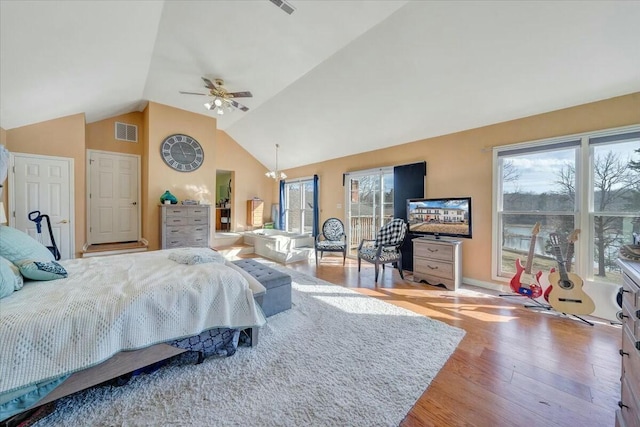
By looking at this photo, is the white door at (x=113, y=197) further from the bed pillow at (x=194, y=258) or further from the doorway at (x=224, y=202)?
the bed pillow at (x=194, y=258)

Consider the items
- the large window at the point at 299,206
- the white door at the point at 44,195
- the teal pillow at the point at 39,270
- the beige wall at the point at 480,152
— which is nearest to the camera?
the teal pillow at the point at 39,270

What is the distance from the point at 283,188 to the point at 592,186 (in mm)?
6240

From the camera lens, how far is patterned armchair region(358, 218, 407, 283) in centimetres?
400

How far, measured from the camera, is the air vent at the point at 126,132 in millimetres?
5074

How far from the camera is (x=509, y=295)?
326 centimetres

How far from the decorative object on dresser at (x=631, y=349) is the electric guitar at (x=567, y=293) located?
1.82 m

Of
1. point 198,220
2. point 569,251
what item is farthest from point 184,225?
point 569,251

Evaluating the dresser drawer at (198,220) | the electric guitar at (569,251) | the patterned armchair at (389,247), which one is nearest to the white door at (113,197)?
the dresser drawer at (198,220)

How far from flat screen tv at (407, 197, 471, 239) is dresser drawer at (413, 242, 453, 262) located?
0.25 metres

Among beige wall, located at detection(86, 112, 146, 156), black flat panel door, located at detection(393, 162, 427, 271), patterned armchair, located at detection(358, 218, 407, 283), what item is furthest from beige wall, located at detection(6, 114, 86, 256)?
black flat panel door, located at detection(393, 162, 427, 271)

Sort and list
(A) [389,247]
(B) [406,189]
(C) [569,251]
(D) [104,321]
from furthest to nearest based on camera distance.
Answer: (B) [406,189]
(A) [389,247]
(C) [569,251]
(D) [104,321]

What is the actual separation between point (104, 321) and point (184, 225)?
152 inches

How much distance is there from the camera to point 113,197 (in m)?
5.03

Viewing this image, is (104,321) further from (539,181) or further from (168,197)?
(539,181)
